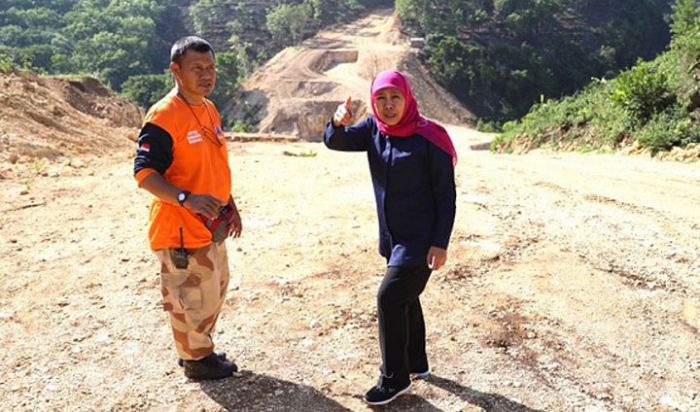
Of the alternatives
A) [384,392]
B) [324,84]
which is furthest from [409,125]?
[324,84]

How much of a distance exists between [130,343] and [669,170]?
7.49 meters

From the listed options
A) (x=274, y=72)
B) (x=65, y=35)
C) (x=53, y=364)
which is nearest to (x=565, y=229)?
(x=53, y=364)

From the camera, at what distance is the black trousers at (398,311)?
2.30 meters

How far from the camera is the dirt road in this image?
2688 millimetres

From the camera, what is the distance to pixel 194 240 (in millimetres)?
2395

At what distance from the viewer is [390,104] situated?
2.23m

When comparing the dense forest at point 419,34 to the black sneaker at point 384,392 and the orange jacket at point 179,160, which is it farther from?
the black sneaker at point 384,392

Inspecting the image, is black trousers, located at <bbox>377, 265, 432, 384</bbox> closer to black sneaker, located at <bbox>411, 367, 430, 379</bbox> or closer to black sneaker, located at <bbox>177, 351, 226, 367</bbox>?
black sneaker, located at <bbox>411, 367, 430, 379</bbox>

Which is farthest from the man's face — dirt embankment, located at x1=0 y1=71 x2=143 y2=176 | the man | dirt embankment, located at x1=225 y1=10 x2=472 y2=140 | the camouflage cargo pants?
dirt embankment, located at x1=225 y1=10 x2=472 y2=140

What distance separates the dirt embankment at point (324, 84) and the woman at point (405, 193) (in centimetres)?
2748

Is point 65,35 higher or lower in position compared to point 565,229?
higher

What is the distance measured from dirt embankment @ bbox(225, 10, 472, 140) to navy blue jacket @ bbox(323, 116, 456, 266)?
2749 centimetres

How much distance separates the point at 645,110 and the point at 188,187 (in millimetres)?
9822

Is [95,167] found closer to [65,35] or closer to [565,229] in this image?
[565,229]
